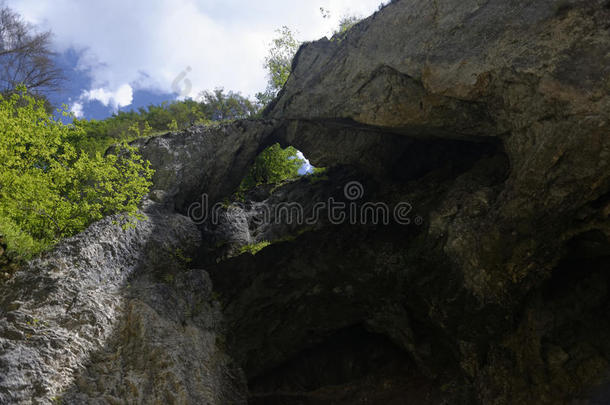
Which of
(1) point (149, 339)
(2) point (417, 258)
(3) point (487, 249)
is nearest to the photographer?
(3) point (487, 249)

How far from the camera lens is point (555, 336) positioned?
26.7 feet

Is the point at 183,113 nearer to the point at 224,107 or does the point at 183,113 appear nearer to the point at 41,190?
the point at 224,107

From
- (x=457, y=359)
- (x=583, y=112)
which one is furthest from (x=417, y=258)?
(x=583, y=112)

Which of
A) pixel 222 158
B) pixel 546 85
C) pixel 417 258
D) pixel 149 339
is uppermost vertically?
pixel 222 158

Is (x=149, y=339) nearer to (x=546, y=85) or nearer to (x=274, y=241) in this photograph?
(x=274, y=241)

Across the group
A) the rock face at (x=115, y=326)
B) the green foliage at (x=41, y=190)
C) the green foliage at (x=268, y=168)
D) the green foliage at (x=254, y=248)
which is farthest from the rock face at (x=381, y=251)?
the green foliage at (x=268, y=168)

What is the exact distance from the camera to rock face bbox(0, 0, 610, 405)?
7.69 m

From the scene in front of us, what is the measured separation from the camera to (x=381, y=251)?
452 inches

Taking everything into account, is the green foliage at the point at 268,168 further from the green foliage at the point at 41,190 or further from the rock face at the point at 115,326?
the green foliage at the point at 41,190

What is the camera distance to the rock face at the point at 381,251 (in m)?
7.69

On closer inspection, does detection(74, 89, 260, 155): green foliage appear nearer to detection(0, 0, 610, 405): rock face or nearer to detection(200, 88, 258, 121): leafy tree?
detection(200, 88, 258, 121): leafy tree

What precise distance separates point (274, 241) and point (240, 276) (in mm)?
2082

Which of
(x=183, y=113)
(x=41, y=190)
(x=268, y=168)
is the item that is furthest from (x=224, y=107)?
(x=41, y=190)

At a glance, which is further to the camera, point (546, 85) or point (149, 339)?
point (149, 339)
